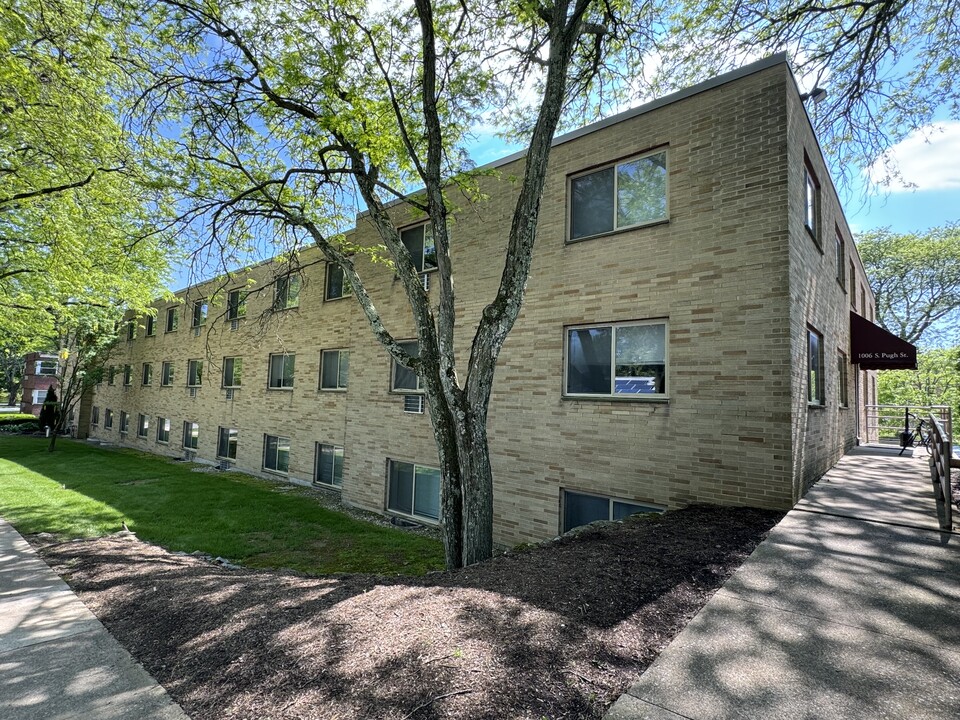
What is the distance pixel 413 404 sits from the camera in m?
10.6

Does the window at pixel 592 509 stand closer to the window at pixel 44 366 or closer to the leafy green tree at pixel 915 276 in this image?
the leafy green tree at pixel 915 276

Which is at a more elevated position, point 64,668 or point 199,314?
point 199,314

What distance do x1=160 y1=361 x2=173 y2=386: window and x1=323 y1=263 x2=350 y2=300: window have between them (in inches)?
534

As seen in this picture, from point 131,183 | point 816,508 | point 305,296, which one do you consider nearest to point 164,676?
point 816,508

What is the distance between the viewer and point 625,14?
22.5 ft

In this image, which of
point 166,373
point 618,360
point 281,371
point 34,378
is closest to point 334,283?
point 281,371

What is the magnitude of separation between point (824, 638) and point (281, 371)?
618 inches

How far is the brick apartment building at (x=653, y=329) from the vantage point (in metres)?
6.37

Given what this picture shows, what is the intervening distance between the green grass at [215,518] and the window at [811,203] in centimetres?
860

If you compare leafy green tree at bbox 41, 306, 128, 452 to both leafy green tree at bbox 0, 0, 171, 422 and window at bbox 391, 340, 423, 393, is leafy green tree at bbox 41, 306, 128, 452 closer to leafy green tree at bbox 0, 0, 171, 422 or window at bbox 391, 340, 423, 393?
leafy green tree at bbox 0, 0, 171, 422

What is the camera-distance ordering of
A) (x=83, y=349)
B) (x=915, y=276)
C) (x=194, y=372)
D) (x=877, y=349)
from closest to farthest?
(x=877, y=349)
(x=194, y=372)
(x=83, y=349)
(x=915, y=276)

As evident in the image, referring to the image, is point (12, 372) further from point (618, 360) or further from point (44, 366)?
point (618, 360)

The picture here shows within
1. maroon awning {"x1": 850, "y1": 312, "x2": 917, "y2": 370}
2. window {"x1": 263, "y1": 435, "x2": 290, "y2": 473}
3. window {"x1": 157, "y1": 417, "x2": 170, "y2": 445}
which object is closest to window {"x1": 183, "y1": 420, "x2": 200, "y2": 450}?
window {"x1": 157, "y1": 417, "x2": 170, "y2": 445}

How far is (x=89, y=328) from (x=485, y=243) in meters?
21.3
